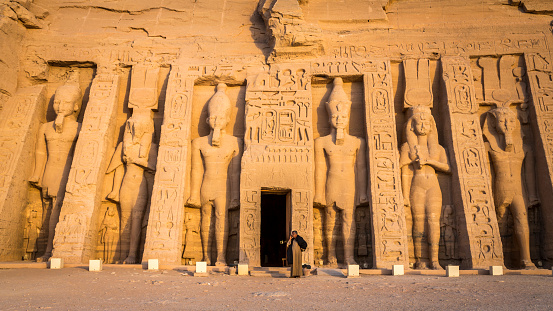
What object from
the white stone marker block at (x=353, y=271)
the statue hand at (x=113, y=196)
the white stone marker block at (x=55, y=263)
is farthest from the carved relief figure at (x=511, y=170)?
the white stone marker block at (x=55, y=263)

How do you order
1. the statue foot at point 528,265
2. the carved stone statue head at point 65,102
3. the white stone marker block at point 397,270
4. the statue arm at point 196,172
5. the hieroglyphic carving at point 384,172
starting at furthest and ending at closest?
the carved stone statue head at point 65,102, the statue arm at point 196,172, the hieroglyphic carving at point 384,172, the statue foot at point 528,265, the white stone marker block at point 397,270

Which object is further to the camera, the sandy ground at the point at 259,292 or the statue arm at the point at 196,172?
the statue arm at the point at 196,172

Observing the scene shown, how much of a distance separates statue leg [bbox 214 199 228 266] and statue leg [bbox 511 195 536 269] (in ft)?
18.4

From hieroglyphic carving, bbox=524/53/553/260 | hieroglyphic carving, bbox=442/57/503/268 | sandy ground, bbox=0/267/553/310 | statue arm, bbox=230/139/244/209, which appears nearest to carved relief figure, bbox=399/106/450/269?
hieroglyphic carving, bbox=442/57/503/268

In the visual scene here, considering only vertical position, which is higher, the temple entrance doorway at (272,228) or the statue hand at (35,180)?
the statue hand at (35,180)

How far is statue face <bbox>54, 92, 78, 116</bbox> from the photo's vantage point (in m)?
10.0

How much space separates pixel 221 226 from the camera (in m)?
9.15

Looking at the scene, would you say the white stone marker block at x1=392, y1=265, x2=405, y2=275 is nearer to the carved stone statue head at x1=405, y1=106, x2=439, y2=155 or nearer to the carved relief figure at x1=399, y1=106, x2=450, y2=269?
the carved relief figure at x1=399, y1=106, x2=450, y2=269

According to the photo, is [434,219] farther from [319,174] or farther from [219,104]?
[219,104]

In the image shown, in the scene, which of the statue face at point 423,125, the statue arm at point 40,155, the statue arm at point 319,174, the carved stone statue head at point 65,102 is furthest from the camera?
the carved stone statue head at point 65,102

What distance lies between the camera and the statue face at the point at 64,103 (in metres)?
10.0

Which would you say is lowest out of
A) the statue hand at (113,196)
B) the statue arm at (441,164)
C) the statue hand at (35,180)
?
the statue hand at (113,196)

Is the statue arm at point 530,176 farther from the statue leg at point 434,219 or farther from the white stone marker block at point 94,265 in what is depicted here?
the white stone marker block at point 94,265

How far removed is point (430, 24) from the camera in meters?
10.5
